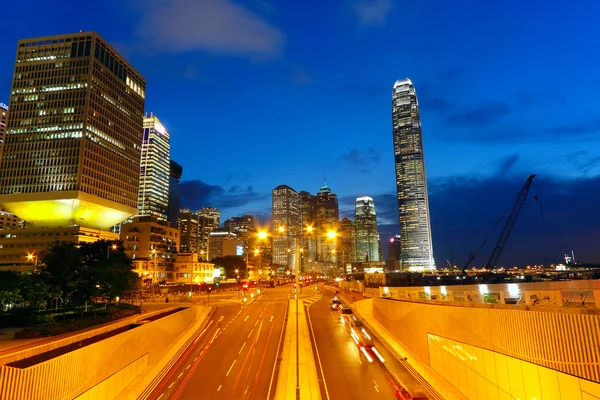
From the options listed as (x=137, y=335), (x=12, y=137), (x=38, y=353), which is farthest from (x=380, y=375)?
(x=12, y=137)

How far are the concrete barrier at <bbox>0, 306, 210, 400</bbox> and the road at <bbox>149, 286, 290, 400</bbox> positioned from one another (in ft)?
8.19

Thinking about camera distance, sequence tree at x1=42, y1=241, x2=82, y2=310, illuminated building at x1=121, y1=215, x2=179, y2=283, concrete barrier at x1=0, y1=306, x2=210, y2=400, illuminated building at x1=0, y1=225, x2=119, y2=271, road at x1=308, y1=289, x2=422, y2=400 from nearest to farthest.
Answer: concrete barrier at x1=0, y1=306, x2=210, y2=400 < road at x1=308, y1=289, x2=422, y2=400 < tree at x1=42, y1=241, x2=82, y2=310 < illuminated building at x1=0, y1=225, x2=119, y2=271 < illuminated building at x1=121, y1=215, x2=179, y2=283

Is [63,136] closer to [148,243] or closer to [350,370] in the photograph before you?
[148,243]

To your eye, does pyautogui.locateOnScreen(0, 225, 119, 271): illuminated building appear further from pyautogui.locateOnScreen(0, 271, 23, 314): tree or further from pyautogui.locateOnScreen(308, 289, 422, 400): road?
pyautogui.locateOnScreen(308, 289, 422, 400): road

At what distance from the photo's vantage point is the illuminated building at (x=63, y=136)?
133 meters

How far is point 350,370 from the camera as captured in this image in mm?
30047

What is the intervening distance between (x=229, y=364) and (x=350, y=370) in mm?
10473

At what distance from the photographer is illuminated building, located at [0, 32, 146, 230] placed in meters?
133

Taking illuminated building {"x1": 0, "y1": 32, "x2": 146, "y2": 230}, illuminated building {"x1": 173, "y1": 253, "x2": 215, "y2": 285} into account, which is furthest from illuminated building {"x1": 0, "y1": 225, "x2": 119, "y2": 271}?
illuminated building {"x1": 173, "y1": 253, "x2": 215, "y2": 285}

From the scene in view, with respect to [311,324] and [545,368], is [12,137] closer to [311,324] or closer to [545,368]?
[311,324]

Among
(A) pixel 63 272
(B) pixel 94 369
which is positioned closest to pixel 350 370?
(B) pixel 94 369

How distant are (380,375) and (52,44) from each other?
17003cm

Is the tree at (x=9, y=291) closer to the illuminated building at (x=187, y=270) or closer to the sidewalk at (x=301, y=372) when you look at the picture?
the sidewalk at (x=301, y=372)

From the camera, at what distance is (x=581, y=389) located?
13422 millimetres
